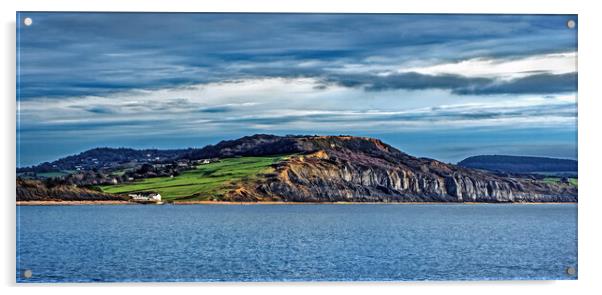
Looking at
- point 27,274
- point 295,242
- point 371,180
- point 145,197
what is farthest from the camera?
point 295,242

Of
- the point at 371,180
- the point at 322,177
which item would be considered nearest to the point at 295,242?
the point at 322,177

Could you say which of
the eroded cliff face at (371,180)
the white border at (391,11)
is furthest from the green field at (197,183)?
the white border at (391,11)

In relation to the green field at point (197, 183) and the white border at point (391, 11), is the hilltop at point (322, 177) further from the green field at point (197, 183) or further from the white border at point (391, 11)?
the white border at point (391, 11)

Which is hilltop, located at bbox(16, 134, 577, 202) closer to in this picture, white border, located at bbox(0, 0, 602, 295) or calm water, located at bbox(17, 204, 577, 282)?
calm water, located at bbox(17, 204, 577, 282)

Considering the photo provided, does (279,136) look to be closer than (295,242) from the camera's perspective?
Yes

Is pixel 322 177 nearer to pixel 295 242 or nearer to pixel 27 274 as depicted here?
pixel 295 242

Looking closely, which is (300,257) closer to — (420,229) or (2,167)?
(420,229)
